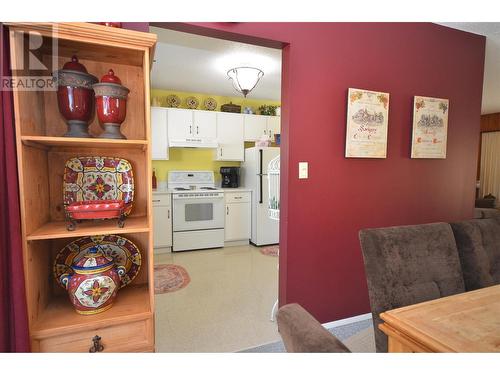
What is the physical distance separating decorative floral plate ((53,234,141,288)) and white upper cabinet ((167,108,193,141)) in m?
2.87

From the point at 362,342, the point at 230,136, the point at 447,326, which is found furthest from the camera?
the point at 230,136

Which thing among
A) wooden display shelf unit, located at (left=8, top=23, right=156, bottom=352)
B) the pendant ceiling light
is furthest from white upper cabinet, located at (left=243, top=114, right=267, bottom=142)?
wooden display shelf unit, located at (left=8, top=23, right=156, bottom=352)

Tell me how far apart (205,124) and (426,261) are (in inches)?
141

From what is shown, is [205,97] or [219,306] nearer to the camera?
[219,306]

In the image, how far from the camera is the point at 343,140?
6.91ft

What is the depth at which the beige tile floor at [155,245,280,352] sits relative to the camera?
1.98 metres

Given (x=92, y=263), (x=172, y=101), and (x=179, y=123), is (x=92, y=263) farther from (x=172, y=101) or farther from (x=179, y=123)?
(x=172, y=101)

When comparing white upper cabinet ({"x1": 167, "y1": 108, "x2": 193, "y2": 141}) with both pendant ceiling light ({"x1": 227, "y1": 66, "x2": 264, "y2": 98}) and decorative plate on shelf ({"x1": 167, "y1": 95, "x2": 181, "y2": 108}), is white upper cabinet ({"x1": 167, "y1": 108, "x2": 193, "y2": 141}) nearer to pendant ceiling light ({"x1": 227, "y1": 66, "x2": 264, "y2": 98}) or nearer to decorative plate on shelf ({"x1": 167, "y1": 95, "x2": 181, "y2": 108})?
decorative plate on shelf ({"x1": 167, "y1": 95, "x2": 181, "y2": 108})

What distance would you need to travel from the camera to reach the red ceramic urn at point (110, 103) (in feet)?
3.88

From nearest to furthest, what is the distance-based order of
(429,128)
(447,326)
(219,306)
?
(447,326)
(429,128)
(219,306)

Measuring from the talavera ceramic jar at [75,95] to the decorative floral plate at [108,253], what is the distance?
0.52 m

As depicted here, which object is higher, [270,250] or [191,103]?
[191,103]

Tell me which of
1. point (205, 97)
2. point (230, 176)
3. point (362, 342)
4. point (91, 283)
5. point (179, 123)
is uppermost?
point (205, 97)

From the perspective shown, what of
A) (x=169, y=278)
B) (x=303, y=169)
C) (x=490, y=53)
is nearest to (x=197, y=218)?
(x=169, y=278)
